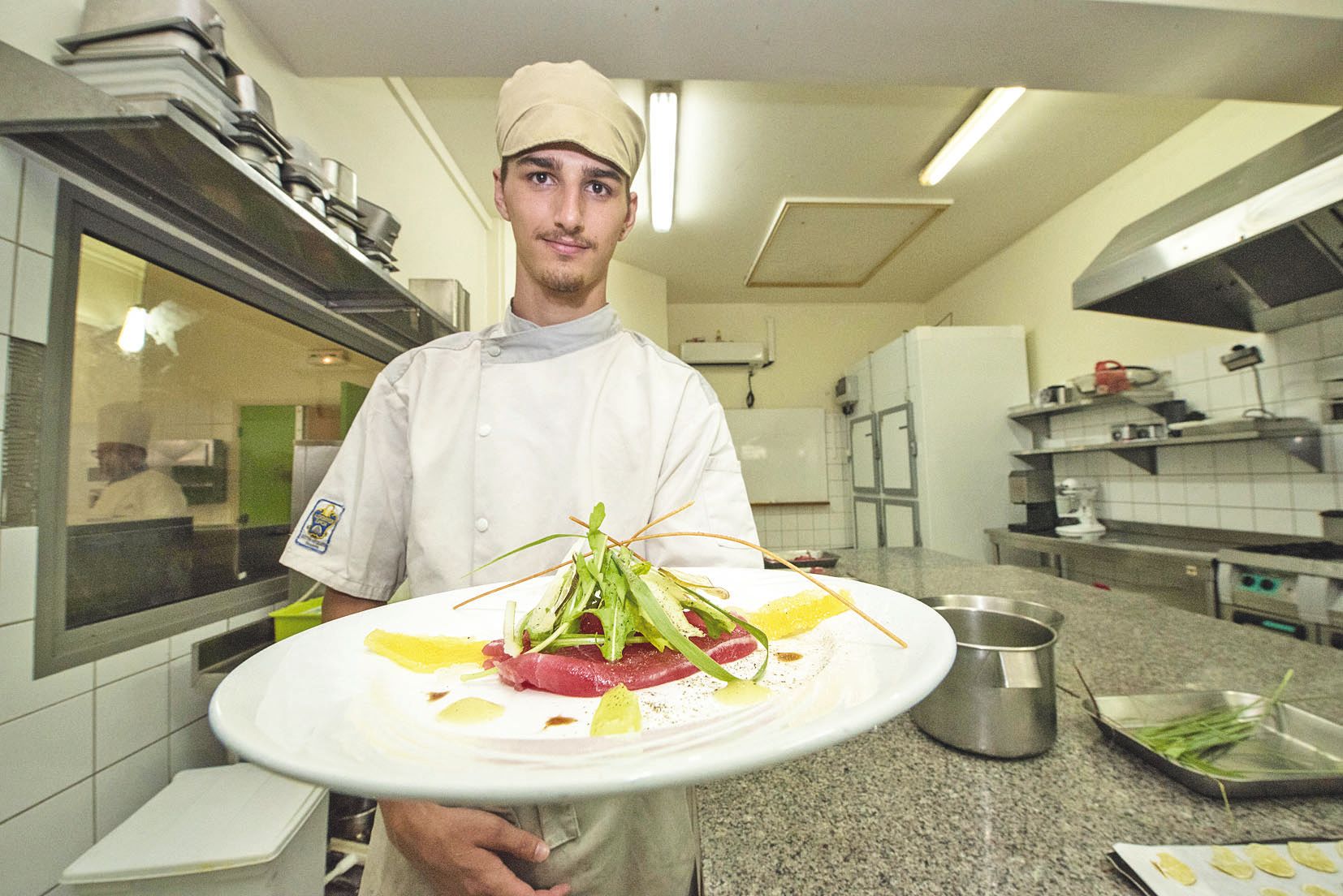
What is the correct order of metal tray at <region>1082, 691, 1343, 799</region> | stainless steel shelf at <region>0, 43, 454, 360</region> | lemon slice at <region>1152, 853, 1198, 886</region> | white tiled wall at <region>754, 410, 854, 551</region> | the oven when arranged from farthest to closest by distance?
white tiled wall at <region>754, 410, 854, 551</region> < the oven < stainless steel shelf at <region>0, 43, 454, 360</region> < metal tray at <region>1082, 691, 1343, 799</region> < lemon slice at <region>1152, 853, 1198, 886</region>

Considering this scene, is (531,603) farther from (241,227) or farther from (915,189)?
(915,189)

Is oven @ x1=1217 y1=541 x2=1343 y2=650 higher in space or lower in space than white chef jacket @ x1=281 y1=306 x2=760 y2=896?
lower

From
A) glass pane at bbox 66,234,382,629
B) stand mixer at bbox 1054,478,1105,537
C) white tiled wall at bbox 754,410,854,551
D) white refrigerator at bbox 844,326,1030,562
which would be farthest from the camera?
white tiled wall at bbox 754,410,854,551

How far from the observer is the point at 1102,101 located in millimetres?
2945

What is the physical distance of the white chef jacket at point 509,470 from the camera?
1.05m

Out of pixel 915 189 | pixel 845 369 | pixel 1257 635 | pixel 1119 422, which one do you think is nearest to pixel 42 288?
pixel 1257 635

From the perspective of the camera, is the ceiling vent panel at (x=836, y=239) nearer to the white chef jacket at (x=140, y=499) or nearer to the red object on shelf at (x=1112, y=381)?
the red object on shelf at (x=1112, y=381)

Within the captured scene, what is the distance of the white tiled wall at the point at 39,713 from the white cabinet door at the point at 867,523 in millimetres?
5390

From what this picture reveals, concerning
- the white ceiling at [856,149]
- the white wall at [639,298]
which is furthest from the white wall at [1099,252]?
the white wall at [639,298]

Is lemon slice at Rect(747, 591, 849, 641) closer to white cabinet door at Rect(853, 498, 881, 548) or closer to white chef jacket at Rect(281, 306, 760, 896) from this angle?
white chef jacket at Rect(281, 306, 760, 896)

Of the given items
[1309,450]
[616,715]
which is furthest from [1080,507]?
[616,715]

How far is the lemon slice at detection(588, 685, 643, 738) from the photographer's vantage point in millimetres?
463

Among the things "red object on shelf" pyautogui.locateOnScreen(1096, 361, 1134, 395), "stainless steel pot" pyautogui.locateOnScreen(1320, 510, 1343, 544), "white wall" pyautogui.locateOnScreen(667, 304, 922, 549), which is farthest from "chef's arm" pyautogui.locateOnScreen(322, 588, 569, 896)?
"white wall" pyautogui.locateOnScreen(667, 304, 922, 549)

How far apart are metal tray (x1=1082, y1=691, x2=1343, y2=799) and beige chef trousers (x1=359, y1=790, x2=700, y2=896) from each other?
696 millimetres
